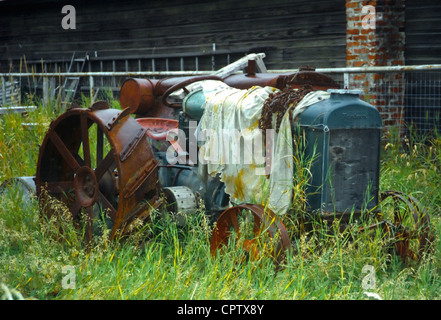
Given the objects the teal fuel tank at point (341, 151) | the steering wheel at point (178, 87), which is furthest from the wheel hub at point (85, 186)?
A: the teal fuel tank at point (341, 151)

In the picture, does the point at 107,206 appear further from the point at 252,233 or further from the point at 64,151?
the point at 252,233

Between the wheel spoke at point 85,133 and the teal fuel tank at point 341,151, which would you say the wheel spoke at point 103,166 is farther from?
the teal fuel tank at point 341,151

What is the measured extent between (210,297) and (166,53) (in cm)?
931

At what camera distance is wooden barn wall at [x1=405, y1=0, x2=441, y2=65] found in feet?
27.2

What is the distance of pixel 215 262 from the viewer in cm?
395

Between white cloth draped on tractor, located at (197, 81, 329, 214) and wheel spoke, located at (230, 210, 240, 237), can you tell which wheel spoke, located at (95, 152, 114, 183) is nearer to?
white cloth draped on tractor, located at (197, 81, 329, 214)

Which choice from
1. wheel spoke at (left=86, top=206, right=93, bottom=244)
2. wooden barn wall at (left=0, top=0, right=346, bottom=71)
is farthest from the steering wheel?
wooden barn wall at (left=0, top=0, right=346, bottom=71)

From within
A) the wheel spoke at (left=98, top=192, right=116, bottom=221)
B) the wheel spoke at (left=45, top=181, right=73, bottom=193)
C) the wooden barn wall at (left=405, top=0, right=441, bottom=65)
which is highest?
the wooden barn wall at (left=405, top=0, right=441, bottom=65)

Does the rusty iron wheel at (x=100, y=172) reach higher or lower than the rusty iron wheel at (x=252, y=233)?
higher

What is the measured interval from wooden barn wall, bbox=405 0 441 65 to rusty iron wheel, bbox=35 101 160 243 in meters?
5.11

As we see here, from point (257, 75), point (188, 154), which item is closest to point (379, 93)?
point (257, 75)

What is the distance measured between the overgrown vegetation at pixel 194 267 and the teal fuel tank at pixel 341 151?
4.9 inches

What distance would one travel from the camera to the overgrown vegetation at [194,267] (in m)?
3.61
